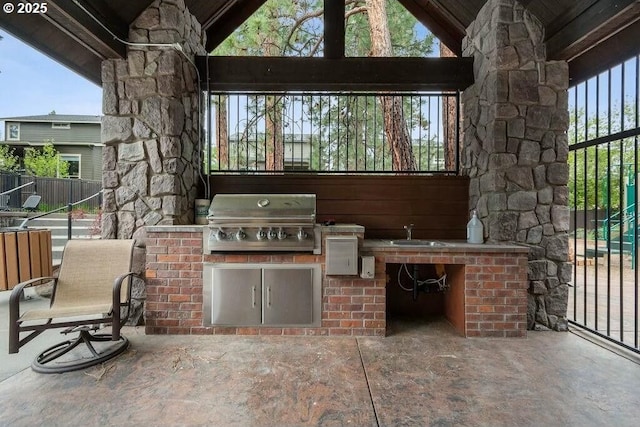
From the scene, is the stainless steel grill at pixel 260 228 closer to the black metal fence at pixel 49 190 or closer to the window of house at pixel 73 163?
the black metal fence at pixel 49 190

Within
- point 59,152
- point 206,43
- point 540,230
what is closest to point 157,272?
point 206,43

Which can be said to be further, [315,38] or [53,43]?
[315,38]

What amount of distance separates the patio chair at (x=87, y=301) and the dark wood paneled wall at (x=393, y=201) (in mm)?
1628

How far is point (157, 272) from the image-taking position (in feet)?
9.60

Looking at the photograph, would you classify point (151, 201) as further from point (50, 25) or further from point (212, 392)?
point (212, 392)

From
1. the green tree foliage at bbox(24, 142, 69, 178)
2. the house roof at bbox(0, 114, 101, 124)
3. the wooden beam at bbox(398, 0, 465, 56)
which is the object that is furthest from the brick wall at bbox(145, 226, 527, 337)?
the house roof at bbox(0, 114, 101, 124)

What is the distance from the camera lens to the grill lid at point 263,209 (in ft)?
9.43

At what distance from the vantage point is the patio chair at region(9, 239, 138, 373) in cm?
230

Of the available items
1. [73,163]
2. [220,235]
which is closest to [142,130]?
[220,235]

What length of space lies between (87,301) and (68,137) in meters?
14.2

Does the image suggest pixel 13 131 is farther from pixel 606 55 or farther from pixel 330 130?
pixel 606 55

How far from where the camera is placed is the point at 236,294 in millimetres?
2906

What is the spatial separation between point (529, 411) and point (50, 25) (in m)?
4.51

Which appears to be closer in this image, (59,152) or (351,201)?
(351,201)
